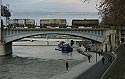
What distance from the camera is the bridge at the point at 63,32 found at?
84.6m

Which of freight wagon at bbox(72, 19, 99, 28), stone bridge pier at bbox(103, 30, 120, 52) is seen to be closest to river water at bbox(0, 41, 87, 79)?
stone bridge pier at bbox(103, 30, 120, 52)

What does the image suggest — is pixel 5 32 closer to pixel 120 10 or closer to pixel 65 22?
pixel 65 22

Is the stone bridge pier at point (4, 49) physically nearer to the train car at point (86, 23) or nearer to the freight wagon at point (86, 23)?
the freight wagon at point (86, 23)

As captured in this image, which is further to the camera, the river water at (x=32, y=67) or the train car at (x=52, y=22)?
the train car at (x=52, y=22)

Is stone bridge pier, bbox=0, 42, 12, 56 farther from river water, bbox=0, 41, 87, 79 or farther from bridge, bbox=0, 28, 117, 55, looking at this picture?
river water, bbox=0, 41, 87, 79

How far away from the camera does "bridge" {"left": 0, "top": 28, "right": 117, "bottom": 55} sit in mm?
84562

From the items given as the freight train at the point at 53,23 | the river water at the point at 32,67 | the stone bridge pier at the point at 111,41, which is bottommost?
the river water at the point at 32,67

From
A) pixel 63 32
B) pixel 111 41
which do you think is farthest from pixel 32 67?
pixel 111 41

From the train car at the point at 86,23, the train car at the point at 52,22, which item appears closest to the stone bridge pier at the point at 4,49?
the train car at the point at 52,22

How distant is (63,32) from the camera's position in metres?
86.0

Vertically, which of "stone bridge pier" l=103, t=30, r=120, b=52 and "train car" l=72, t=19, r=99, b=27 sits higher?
"train car" l=72, t=19, r=99, b=27

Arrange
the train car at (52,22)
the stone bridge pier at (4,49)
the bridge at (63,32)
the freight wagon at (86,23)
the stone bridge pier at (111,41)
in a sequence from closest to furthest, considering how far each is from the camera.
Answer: the bridge at (63,32), the stone bridge pier at (111,41), the stone bridge pier at (4,49), the freight wagon at (86,23), the train car at (52,22)

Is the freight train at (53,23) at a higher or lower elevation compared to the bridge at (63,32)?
higher

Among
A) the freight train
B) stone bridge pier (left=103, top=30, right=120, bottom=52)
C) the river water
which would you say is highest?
the freight train
